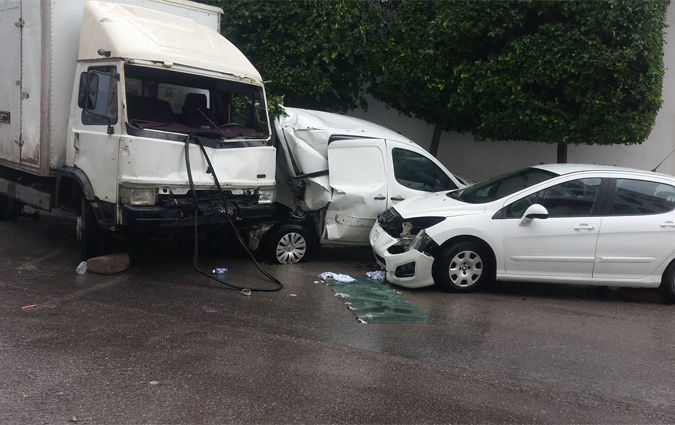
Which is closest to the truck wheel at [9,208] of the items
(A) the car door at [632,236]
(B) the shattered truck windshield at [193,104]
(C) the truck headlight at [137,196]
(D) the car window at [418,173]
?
(B) the shattered truck windshield at [193,104]

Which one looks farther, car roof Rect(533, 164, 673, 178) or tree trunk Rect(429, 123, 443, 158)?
tree trunk Rect(429, 123, 443, 158)

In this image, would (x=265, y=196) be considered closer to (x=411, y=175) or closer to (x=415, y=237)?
(x=415, y=237)

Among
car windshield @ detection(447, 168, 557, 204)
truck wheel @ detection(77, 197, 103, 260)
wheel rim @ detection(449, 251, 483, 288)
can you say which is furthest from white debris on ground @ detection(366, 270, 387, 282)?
truck wheel @ detection(77, 197, 103, 260)

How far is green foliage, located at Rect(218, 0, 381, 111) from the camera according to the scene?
37.2ft

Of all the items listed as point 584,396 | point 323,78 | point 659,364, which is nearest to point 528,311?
point 659,364

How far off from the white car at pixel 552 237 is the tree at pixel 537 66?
8.38 feet

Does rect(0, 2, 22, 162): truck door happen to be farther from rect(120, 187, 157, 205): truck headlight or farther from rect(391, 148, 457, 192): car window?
rect(391, 148, 457, 192): car window

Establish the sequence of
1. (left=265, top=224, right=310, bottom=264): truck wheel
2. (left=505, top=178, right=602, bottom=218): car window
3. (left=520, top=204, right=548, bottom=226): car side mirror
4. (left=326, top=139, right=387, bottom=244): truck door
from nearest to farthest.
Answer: (left=520, top=204, right=548, bottom=226): car side mirror, (left=505, top=178, right=602, bottom=218): car window, (left=265, top=224, right=310, bottom=264): truck wheel, (left=326, top=139, right=387, bottom=244): truck door

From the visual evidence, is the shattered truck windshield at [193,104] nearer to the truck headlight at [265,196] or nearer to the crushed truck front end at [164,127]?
the crushed truck front end at [164,127]

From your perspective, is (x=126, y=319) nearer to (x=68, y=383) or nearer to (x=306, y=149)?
(x=68, y=383)

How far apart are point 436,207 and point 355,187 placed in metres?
1.35

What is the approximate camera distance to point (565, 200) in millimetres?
7438

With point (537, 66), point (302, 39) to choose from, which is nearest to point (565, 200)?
point (537, 66)

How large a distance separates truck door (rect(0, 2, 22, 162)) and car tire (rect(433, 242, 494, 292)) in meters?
5.71
